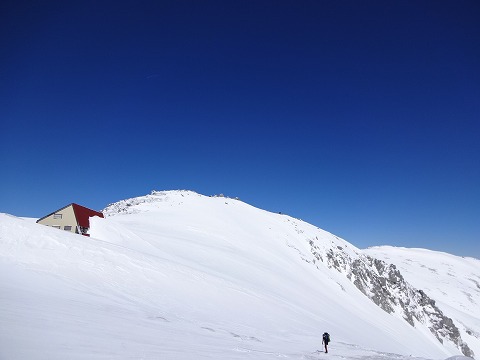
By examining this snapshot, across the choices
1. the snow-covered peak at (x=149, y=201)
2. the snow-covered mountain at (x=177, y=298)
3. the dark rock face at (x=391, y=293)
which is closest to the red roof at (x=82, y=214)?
the snow-covered mountain at (x=177, y=298)

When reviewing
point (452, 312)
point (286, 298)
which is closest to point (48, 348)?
point (286, 298)

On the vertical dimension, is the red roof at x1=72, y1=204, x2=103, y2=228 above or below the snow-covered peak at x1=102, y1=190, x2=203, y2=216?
below

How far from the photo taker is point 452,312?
6025cm

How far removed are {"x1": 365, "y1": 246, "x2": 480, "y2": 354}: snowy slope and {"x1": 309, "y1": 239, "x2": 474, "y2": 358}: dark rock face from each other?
4071mm

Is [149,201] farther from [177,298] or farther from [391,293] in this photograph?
[391,293]

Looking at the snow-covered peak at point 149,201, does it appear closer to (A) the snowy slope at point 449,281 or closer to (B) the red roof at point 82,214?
(B) the red roof at point 82,214

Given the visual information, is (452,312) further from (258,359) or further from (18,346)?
(18,346)

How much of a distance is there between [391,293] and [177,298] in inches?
1853

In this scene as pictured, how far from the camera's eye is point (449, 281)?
8500 cm

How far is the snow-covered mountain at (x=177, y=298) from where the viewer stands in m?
8.99

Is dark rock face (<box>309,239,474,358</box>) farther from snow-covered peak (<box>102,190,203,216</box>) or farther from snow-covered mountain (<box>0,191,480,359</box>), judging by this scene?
snow-covered peak (<box>102,190,203,216</box>)

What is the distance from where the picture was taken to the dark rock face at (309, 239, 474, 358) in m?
48.1

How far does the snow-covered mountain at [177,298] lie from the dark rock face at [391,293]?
107 cm

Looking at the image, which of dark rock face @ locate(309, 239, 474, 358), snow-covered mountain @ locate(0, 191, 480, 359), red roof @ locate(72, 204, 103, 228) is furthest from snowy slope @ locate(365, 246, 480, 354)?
red roof @ locate(72, 204, 103, 228)
